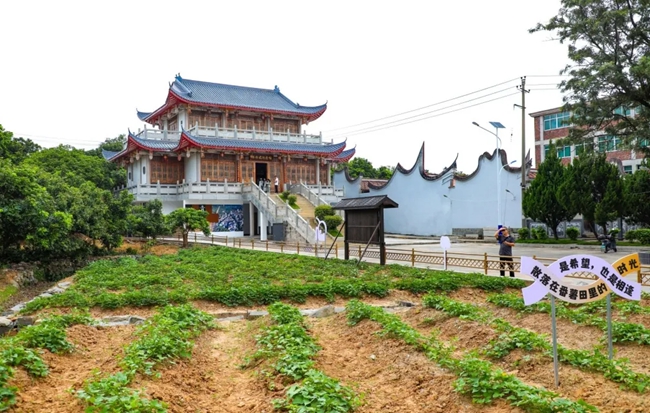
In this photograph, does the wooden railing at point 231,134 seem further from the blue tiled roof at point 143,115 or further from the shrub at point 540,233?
the shrub at point 540,233

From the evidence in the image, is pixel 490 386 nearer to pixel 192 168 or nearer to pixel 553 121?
pixel 192 168

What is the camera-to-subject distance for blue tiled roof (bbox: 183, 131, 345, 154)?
122 feet

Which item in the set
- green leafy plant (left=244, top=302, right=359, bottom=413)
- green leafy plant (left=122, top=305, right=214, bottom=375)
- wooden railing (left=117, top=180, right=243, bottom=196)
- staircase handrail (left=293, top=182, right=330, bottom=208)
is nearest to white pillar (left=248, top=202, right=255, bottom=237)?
wooden railing (left=117, top=180, right=243, bottom=196)

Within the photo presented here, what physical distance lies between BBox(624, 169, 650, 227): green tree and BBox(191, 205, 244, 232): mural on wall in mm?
24636

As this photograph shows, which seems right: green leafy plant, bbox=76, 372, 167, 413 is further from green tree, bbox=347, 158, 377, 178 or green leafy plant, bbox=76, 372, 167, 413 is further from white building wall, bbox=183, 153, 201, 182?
green tree, bbox=347, 158, 377, 178

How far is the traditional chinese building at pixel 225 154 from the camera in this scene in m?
37.1

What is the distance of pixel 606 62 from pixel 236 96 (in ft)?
97.3

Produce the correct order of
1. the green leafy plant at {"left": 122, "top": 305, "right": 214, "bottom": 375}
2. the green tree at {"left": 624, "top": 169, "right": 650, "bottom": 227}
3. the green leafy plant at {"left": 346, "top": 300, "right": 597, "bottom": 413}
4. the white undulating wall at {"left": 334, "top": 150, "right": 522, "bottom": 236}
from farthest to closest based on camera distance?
the white undulating wall at {"left": 334, "top": 150, "right": 522, "bottom": 236} < the green tree at {"left": 624, "top": 169, "right": 650, "bottom": 227} < the green leafy plant at {"left": 122, "top": 305, "right": 214, "bottom": 375} < the green leafy plant at {"left": 346, "top": 300, "right": 597, "bottom": 413}

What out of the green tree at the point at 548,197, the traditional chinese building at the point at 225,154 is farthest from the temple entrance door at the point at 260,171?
the green tree at the point at 548,197

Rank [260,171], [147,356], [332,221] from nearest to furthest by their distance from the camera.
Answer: [147,356], [332,221], [260,171]

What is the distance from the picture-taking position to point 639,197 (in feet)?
89.9

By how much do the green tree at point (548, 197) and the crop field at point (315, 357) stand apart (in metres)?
20.6

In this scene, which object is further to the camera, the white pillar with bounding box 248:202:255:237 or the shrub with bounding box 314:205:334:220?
the white pillar with bounding box 248:202:255:237

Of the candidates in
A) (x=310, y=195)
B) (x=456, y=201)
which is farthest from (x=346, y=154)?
(x=456, y=201)
